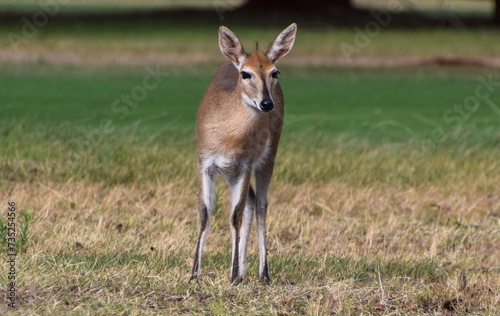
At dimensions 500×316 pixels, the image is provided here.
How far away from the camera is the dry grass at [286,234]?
238 inches

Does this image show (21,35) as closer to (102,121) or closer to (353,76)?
(353,76)

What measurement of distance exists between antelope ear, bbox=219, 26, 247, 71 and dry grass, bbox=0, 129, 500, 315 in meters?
1.62

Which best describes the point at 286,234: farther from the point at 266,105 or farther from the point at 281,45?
the point at 266,105

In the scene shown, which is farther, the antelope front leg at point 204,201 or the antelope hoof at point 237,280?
the antelope front leg at point 204,201

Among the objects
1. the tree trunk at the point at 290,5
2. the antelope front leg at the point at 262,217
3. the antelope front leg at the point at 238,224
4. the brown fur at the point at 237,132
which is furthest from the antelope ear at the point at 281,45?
the tree trunk at the point at 290,5

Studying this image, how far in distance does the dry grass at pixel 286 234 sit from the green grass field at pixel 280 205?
21mm

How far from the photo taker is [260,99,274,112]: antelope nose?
6047 millimetres

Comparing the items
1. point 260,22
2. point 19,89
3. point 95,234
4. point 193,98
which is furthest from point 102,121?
point 260,22

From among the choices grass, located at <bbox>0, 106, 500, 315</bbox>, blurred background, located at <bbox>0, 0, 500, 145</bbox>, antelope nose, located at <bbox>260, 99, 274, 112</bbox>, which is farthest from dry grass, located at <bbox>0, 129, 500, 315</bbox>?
blurred background, located at <bbox>0, 0, 500, 145</bbox>

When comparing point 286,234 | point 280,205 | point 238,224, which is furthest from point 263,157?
point 280,205

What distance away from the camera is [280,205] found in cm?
952

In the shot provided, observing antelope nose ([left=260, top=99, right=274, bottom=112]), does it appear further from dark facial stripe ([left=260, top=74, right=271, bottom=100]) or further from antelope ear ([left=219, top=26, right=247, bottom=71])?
antelope ear ([left=219, top=26, right=247, bottom=71])

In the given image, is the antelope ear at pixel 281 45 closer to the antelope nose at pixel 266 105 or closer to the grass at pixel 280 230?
the antelope nose at pixel 266 105

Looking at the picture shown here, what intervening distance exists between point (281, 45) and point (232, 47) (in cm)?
37
